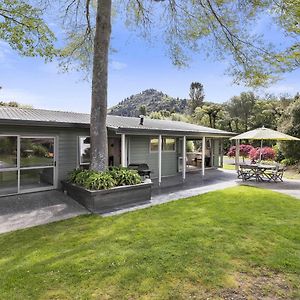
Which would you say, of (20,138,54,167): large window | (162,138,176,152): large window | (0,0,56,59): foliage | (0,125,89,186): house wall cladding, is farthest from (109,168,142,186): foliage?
(162,138,176,152): large window

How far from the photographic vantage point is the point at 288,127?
59.3 ft

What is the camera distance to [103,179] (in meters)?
8.05

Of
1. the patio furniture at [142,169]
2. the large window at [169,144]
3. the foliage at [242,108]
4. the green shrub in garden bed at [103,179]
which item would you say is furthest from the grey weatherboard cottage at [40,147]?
the foliage at [242,108]

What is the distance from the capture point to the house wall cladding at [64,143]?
9.21 metres

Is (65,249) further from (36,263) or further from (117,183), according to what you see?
(117,183)

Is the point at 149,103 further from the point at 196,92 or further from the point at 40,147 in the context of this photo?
the point at 40,147

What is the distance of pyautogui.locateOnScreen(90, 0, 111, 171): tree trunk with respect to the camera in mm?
9039

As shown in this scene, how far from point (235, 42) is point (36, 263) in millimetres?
10505

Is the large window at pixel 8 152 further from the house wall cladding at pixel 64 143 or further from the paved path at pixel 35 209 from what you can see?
the paved path at pixel 35 209

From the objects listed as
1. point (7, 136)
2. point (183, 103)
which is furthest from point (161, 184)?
point (183, 103)

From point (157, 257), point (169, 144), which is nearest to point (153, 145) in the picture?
point (169, 144)

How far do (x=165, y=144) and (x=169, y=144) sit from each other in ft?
1.22

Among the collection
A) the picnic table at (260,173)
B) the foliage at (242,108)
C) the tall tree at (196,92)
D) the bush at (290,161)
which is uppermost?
the tall tree at (196,92)

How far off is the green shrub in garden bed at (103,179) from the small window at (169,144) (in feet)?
18.8
